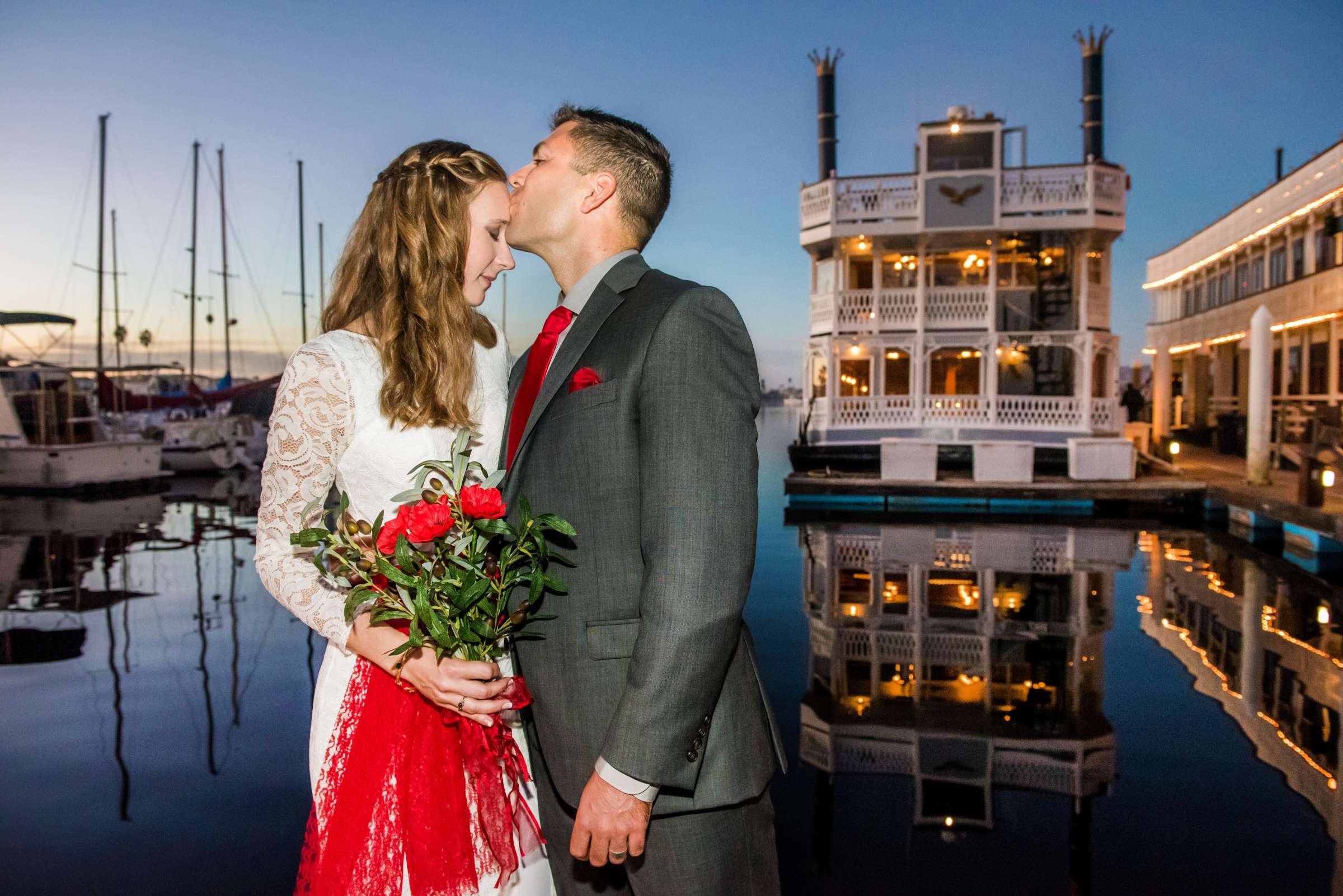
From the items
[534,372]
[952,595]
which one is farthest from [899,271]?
[534,372]

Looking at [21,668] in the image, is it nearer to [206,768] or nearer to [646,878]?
[206,768]

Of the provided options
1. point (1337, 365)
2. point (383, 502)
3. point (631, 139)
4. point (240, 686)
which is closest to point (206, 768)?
point (240, 686)

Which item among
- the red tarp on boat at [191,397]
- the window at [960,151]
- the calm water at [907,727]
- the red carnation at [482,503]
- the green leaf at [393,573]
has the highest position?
the window at [960,151]

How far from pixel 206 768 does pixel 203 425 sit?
2370 cm

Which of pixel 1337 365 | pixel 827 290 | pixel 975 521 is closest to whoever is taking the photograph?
pixel 975 521

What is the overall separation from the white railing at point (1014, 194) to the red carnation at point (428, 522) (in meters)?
21.2

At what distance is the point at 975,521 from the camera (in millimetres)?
15359

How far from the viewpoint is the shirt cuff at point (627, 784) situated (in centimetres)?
168

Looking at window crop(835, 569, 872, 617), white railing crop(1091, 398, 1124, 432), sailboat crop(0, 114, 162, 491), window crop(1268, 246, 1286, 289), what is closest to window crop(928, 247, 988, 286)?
white railing crop(1091, 398, 1124, 432)

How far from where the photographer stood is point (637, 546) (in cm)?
179

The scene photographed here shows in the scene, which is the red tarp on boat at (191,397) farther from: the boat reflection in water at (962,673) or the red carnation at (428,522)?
the red carnation at (428,522)

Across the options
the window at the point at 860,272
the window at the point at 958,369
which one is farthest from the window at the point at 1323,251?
the window at the point at 860,272

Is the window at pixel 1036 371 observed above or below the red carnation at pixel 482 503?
above

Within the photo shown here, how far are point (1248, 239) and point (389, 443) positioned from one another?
30.0m
